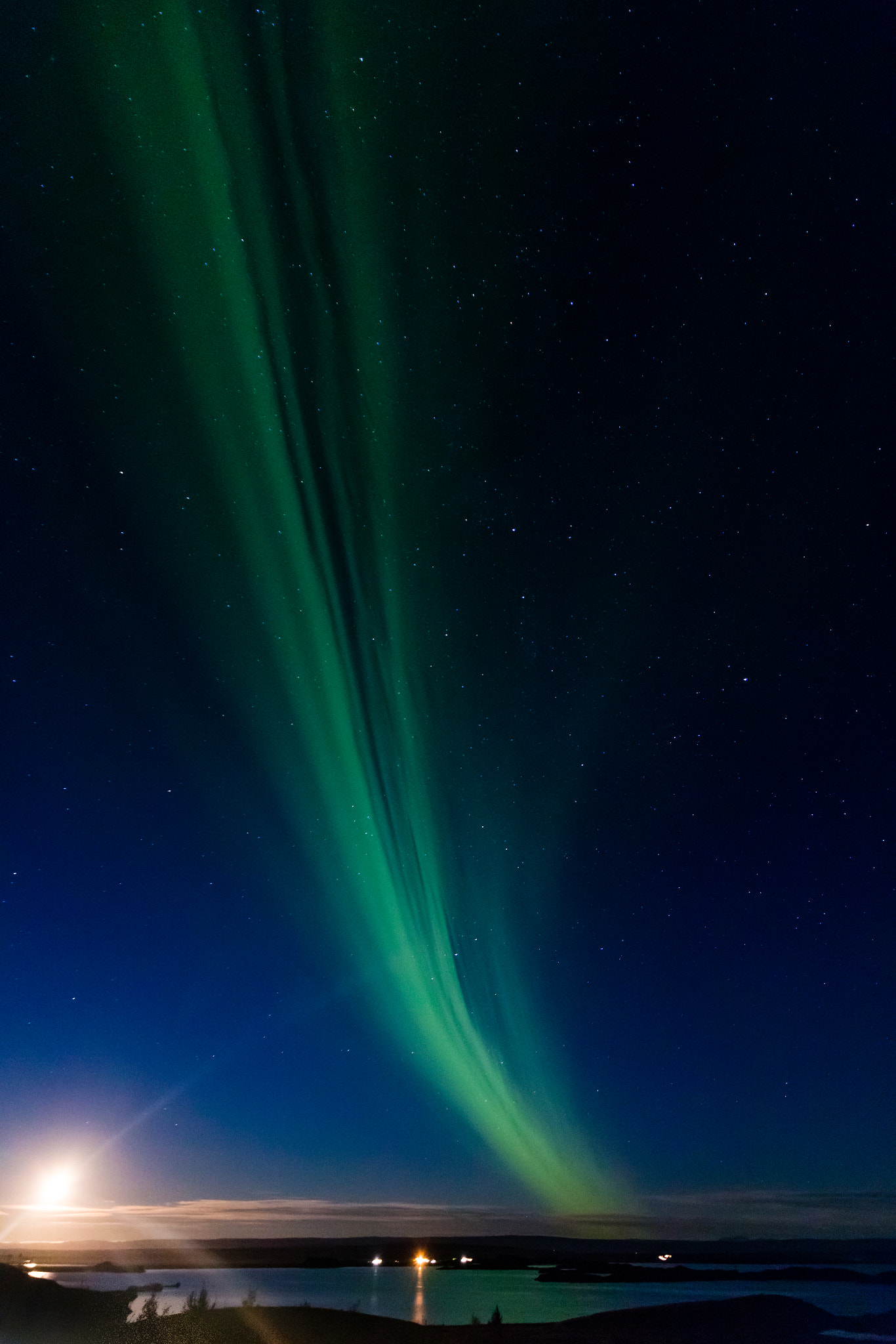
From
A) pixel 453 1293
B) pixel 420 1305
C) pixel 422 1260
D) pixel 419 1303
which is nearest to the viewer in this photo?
pixel 420 1305

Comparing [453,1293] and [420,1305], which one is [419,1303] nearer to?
[420,1305]

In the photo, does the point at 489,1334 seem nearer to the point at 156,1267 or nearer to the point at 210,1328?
the point at 210,1328

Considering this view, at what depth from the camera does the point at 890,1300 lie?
2623 inches

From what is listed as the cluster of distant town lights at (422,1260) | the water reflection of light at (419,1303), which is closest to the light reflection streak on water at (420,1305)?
the water reflection of light at (419,1303)

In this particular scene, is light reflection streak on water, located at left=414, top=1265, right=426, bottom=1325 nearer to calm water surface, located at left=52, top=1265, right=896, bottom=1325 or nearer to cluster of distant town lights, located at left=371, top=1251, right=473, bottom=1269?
calm water surface, located at left=52, top=1265, right=896, bottom=1325

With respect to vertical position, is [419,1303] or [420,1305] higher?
[420,1305]

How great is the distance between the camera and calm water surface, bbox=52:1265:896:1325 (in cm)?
5234

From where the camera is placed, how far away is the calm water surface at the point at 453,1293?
52344 millimetres

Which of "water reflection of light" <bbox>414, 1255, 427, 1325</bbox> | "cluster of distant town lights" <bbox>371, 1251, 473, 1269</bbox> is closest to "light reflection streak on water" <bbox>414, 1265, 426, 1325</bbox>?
"water reflection of light" <bbox>414, 1255, 427, 1325</bbox>

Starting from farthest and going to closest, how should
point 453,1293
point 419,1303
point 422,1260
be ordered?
point 422,1260 < point 453,1293 < point 419,1303

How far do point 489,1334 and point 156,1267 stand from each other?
98140mm

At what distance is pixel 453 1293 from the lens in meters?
69.9

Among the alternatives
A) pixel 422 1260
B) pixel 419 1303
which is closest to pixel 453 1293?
pixel 419 1303

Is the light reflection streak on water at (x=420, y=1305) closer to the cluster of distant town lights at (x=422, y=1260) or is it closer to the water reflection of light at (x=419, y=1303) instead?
the water reflection of light at (x=419, y=1303)
